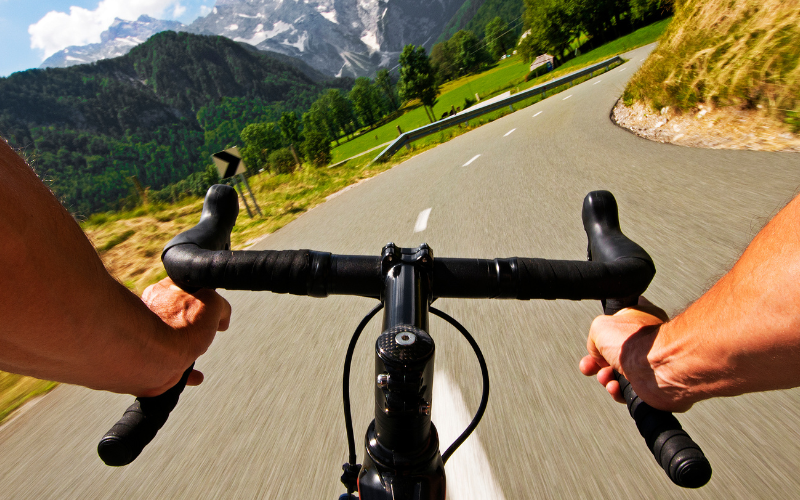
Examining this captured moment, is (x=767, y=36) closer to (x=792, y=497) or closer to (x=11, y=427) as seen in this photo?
(x=792, y=497)

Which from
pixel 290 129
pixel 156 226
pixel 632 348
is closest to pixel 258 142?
pixel 290 129

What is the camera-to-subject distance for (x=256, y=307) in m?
3.65

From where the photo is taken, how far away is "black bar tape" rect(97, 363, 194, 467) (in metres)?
0.91

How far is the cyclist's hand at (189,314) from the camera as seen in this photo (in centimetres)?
119

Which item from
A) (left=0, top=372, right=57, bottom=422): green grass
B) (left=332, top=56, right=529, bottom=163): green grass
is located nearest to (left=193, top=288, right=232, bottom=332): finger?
(left=0, top=372, right=57, bottom=422): green grass

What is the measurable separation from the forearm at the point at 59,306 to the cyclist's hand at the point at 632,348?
54.8 inches

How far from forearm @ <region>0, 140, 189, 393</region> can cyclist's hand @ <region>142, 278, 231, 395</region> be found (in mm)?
133

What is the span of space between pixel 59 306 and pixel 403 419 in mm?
762

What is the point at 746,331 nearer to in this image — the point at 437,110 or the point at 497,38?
the point at 437,110

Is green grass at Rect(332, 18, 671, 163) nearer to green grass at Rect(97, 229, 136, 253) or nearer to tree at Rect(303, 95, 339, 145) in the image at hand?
green grass at Rect(97, 229, 136, 253)

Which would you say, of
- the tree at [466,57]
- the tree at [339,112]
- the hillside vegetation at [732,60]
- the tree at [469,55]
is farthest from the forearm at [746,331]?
the tree at [469,55]

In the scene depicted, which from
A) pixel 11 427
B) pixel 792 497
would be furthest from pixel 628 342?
pixel 11 427

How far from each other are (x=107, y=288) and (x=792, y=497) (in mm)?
2146

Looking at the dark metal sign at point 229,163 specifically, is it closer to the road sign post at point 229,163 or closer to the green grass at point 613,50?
the road sign post at point 229,163
